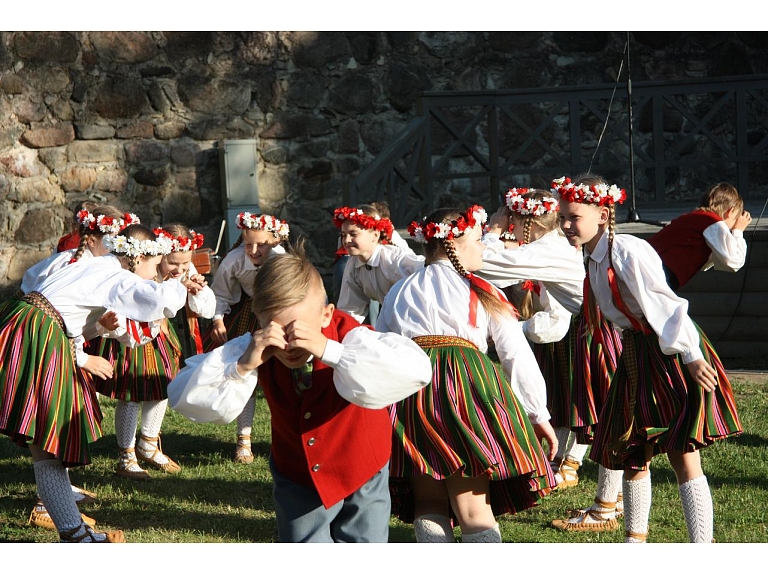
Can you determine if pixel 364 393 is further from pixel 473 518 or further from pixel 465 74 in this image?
pixel 465 74

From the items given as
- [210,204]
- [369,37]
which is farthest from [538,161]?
[210,204]

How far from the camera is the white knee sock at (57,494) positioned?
13.0ft

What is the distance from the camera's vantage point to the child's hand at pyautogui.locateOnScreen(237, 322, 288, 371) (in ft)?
8.09

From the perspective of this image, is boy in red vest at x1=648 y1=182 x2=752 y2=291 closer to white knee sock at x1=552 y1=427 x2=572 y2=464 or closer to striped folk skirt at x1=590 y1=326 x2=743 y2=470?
white knee sock at x1=552 y1=427 x2=572 y2=464

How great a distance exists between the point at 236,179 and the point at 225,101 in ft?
2.44

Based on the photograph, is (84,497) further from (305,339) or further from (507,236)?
(305,339)

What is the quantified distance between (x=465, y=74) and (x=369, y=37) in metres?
1.04

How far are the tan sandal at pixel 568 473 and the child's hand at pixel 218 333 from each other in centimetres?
193

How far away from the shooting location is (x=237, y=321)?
5.67 m

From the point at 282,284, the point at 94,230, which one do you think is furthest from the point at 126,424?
the point at 282,284

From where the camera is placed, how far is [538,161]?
10.3 meters

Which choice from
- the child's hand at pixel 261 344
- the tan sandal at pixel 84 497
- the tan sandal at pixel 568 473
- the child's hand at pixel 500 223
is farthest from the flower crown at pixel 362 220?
the child's hand at pixel 261 344

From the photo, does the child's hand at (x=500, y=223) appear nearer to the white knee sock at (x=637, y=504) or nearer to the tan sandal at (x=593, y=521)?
the tan sandal at (x=593, y=521)

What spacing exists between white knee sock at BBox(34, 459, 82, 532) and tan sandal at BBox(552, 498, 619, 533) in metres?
2.01
